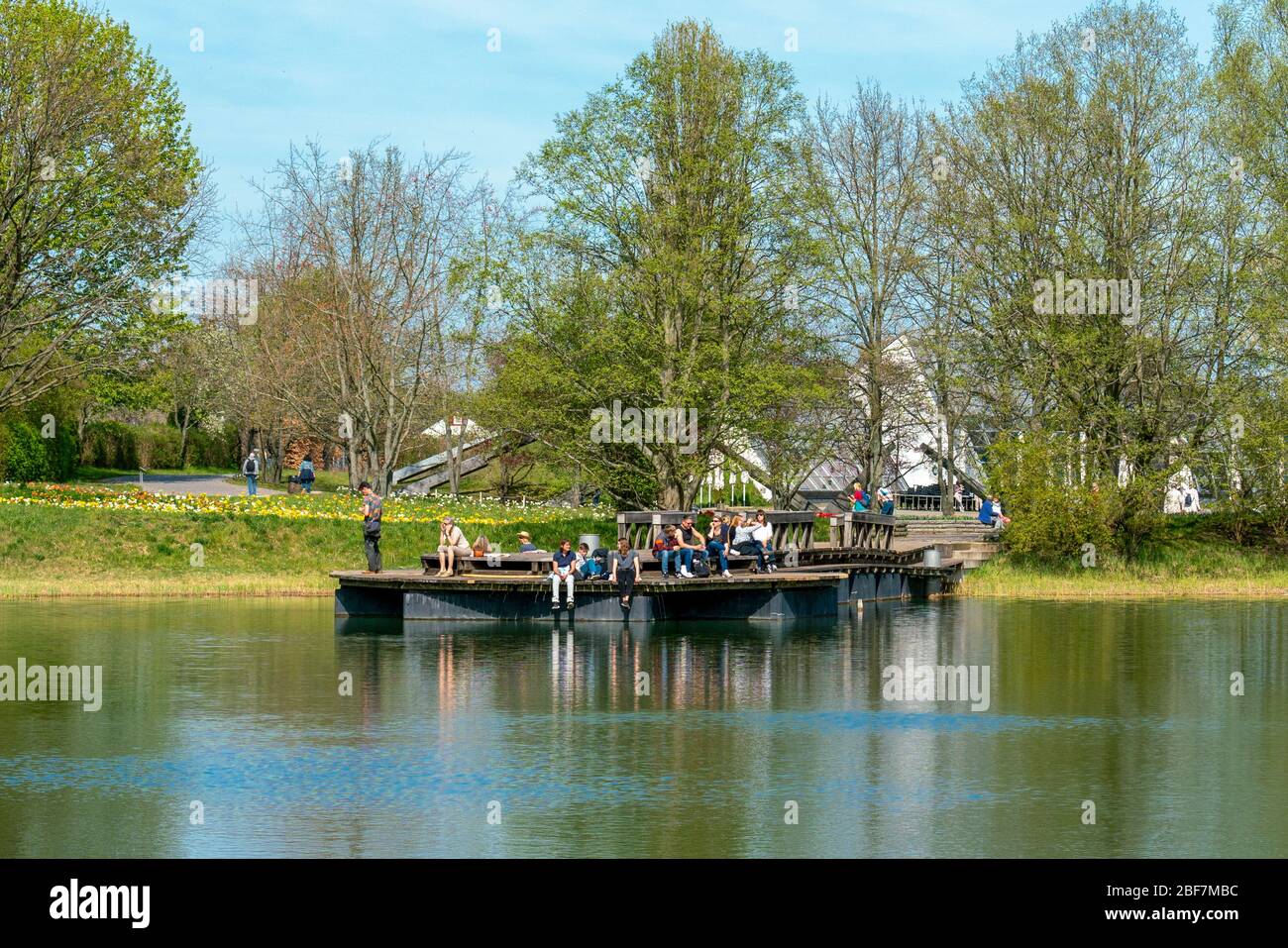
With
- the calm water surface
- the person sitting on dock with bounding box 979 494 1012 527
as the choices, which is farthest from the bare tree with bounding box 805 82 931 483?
the calm water surface

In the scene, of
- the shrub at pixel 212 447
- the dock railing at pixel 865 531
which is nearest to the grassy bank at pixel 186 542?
the dock railing at pixel 865 531

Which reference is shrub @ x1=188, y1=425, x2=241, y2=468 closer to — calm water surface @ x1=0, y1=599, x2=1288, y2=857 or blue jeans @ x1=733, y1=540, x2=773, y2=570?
blue jeans @ x1=733, y1=540, x2=773, y2=570

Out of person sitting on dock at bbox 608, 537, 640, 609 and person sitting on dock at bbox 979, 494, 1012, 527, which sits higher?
person sitting on dock at bbox 979, 494, 1012, 527

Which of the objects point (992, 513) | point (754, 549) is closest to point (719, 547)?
point (754, 549)

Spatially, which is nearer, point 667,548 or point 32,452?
point 667,548

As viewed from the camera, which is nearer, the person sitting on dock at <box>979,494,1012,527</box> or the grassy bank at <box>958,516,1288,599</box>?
the grassy bank at <box>958,516,1288,599</box>

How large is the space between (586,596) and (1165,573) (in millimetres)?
19567

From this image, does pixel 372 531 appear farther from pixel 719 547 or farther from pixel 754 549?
pixel 754 549

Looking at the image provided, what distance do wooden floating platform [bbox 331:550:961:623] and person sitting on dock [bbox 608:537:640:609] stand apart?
196mm

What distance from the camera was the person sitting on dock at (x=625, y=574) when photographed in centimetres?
3331

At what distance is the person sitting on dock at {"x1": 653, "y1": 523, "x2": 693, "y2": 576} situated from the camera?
3456 centimetres

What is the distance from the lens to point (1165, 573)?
45719 millimetres

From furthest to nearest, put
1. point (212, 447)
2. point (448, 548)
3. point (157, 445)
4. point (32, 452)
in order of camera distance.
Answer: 1. point (212, 447)
2. point (157, 445)
3. point (32, 452)
4. point (448, 548)

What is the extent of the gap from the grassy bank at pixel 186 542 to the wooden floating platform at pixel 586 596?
208 inches
